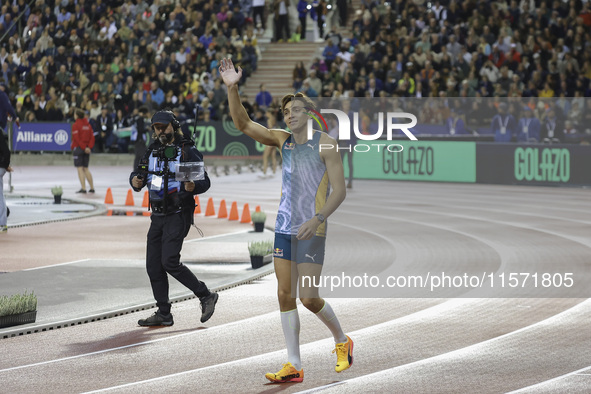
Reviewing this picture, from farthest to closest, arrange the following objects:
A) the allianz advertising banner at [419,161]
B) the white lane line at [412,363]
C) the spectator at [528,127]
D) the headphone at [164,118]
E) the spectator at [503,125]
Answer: the allianz advertising banner at [419,161]
the spectator at [503,125]
the spectator at [528,127]
the headphone at [164,118]
the white lane line at [412,363]

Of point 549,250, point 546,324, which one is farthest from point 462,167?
point 546,324

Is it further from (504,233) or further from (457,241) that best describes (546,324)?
(504,233)

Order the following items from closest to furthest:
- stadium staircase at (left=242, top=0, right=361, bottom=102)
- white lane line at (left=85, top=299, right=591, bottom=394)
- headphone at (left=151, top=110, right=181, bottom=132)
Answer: white lane line at (left=85, top=299, right=591, bottom=394) < headphone at (left=151, top=110, right=181, bottom=132) < stadium staircase at (left=242, top=0, right=361, bottom=102)

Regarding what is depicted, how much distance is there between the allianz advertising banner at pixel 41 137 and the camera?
39406 mm

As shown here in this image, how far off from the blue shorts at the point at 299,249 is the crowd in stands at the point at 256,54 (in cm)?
2149

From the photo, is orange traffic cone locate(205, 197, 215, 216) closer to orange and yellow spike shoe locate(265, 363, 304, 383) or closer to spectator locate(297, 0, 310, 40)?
orange and yellow spike shoe locate(265, 363, 304, 383)

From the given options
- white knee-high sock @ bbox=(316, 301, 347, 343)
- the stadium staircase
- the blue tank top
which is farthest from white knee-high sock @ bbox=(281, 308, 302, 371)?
the stadium staircase

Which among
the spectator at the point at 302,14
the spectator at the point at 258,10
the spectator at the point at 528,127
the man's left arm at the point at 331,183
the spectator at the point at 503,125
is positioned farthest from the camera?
the spectator at the point at 258,10

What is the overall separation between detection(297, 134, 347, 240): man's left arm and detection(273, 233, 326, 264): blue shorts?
98mm

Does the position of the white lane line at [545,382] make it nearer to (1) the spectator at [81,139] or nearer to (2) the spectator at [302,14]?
(1) the spectator at [81,139]

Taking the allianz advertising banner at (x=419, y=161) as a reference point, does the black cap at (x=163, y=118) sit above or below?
above

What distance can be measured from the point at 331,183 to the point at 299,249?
51cm

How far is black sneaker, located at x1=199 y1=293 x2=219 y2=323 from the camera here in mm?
10125

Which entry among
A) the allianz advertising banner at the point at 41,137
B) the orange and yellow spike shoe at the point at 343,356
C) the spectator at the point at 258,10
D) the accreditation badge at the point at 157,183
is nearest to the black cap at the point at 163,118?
the accreditation badge at the point at 157,183
